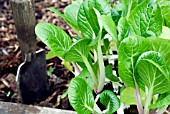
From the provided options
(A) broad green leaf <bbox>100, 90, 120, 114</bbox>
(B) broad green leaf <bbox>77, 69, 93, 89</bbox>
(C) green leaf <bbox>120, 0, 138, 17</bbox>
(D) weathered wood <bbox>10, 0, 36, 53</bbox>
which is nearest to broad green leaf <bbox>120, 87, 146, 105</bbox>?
(A) broad green leaf <bbox>100, 90, 120, 114</bbox>

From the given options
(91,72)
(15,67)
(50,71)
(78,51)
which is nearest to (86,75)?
(91,72)

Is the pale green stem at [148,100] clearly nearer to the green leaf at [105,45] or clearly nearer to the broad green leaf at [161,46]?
the broad green leaf at [161,46]

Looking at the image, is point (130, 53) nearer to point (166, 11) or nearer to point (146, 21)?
point (146, 21)

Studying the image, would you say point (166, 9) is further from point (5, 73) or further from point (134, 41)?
point (5, 73)

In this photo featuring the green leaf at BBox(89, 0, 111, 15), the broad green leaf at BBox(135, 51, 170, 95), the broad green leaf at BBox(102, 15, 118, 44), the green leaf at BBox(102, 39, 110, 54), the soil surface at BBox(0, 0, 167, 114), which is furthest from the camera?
the soil surface at BBox(0, 0, 167, 114)

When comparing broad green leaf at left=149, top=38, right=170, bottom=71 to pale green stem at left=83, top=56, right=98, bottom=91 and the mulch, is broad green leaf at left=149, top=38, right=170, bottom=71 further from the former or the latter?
the mulch

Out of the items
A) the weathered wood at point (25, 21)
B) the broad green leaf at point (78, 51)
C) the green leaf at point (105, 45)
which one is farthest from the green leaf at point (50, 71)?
the broad green leaf at point (78, 51)

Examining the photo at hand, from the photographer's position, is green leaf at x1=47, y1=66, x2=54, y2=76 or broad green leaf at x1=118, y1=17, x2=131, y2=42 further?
green leaf at x1=47, y1=66, x2=54, y2=76
